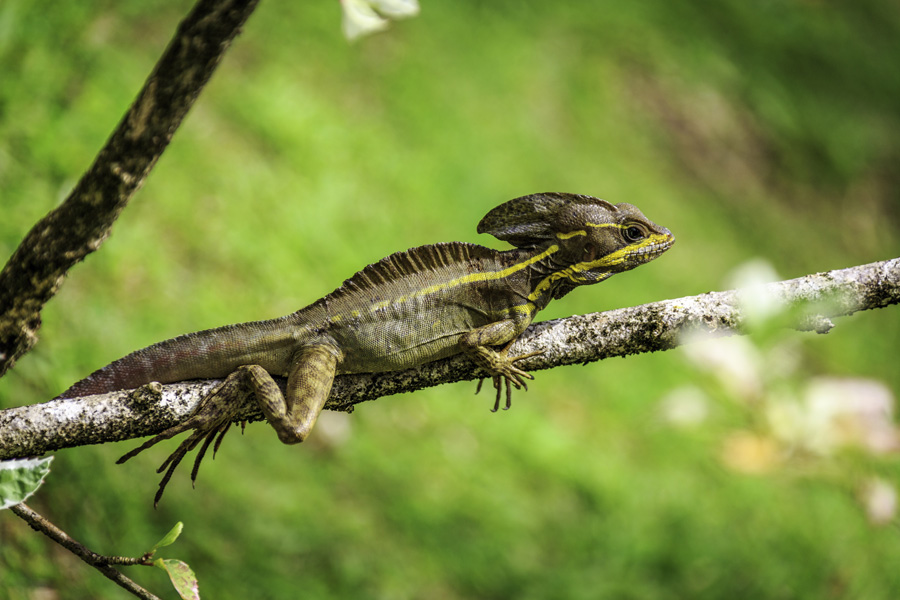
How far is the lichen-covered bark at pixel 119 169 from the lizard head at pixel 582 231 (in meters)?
1.22

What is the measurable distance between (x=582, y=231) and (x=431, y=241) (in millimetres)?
2412

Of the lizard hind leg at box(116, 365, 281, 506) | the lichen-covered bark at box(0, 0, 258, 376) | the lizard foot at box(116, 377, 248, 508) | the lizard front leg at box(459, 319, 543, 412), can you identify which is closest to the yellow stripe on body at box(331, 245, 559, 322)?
the lizard front leg at box(459, 319, 543, 412)

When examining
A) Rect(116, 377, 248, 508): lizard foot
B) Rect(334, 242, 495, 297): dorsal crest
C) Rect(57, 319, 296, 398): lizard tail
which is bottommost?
Rect(116, 377, 248, 508): lizard foot

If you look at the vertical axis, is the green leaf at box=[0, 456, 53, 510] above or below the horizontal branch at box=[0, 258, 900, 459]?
below

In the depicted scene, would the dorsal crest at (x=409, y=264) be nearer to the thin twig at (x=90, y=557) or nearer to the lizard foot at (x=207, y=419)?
the lizard foot at (x=207, y=419)

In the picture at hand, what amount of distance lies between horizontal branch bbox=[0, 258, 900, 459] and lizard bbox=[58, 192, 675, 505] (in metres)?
0.07

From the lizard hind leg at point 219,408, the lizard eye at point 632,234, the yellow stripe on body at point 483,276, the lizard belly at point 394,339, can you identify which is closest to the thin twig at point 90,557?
the lizard hind leg at point 219,408

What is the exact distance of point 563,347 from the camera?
2236 mm

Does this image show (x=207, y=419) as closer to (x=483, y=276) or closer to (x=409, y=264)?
(x=409, y=264)

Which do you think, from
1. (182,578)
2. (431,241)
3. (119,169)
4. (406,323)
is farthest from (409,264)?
(431,241)

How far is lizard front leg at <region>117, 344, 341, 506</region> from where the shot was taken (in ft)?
7.02

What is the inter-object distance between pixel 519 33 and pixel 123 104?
11.5 ft

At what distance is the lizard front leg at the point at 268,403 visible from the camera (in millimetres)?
2139

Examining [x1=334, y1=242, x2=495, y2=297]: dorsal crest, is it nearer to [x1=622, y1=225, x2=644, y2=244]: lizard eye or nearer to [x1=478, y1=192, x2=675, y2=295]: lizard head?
[x1=478, y1=192, x2=675, y2=295]: lizard head
